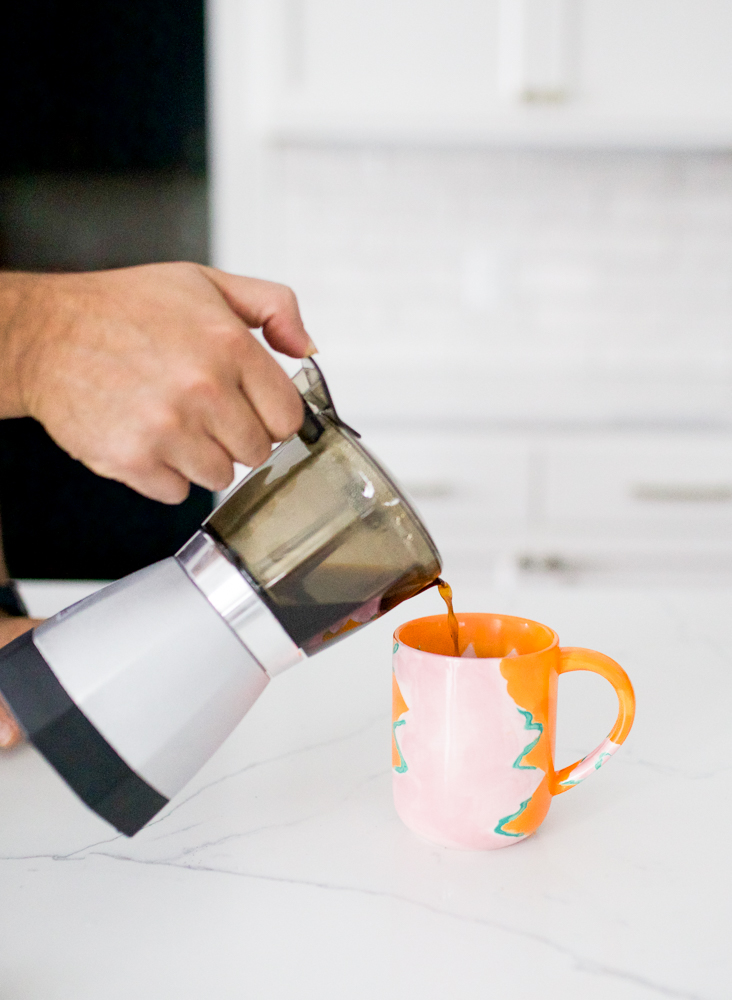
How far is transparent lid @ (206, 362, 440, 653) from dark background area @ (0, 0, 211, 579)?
4.61 ft

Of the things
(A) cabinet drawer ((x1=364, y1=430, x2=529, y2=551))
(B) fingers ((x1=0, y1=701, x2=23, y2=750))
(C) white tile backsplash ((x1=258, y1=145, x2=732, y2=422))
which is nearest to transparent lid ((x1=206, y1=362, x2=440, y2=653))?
(B) fingers ((x1=0, y1=701, x2=23, y2=750))

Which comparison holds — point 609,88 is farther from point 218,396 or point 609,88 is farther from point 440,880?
point 440,880

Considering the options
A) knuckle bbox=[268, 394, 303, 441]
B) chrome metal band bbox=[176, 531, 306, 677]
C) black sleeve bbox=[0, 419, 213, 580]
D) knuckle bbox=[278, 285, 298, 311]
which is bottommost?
black sleeve bbox=[0, 419, 213, 580]

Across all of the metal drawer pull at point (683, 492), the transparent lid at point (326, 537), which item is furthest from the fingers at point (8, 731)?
the metal drawer pull at point (683, 492)

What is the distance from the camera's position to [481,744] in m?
0.51

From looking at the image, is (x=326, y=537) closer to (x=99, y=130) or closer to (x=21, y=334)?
(x=21, y=334)

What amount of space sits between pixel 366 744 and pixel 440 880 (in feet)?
0.57

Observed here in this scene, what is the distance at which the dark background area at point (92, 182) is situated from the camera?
1772 millimetres

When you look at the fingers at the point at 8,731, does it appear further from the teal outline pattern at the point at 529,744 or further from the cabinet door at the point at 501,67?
the cabinet door at the point at 501,67

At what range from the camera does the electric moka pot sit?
49cm

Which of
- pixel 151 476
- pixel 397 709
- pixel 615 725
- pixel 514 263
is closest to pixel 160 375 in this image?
pixel 151 476

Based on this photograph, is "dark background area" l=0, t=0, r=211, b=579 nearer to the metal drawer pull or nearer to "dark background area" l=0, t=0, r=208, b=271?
"dark background area" l=0, t=0, r=208, b=271

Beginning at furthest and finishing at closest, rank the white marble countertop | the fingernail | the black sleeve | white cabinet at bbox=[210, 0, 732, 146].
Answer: the black sleeve, white cabinet at bbox=[210, 0, 732, 146], the fingernail, the white marble countertop

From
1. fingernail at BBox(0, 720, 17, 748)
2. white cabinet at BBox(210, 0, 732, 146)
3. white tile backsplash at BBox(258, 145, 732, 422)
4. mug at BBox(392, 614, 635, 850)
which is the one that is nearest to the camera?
mug at BBox(392, 614, 635, 850)
